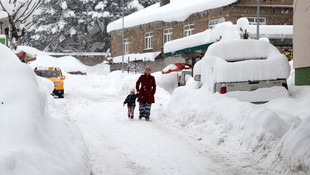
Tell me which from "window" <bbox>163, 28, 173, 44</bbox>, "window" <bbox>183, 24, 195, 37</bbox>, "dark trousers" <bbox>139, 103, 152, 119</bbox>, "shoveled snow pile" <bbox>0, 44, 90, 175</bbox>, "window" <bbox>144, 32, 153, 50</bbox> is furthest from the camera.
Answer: "window" <bbox>144, 32, 153, 50</bbox>

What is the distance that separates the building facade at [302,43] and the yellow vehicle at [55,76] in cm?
1162

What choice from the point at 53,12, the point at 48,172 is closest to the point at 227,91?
the point at 48,172

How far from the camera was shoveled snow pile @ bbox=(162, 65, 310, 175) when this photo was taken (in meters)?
5.32

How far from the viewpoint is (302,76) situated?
40.3 ft

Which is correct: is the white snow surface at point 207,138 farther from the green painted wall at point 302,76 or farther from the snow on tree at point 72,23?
the snow on tree at point 72,23

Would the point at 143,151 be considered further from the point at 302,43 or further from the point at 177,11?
the point at 177,11

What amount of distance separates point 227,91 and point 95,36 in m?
43.0

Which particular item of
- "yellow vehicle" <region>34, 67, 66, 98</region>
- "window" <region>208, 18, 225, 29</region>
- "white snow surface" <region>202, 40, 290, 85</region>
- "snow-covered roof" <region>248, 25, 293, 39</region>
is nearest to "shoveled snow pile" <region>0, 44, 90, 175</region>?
"white snow surface" <region>202, 40, 290, 85</region>

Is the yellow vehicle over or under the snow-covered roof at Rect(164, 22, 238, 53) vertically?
under

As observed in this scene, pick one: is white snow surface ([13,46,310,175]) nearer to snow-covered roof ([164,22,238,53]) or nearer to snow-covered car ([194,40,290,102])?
snow-covered car ([194,40,290,102])

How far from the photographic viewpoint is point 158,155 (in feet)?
20.8

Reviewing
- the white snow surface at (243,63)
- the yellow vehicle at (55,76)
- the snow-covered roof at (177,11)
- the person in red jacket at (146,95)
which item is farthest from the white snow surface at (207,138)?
the snow-covered roof at (177,11)

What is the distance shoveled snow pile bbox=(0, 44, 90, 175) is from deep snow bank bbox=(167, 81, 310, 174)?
9.50ft

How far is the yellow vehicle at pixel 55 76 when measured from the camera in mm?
18609
